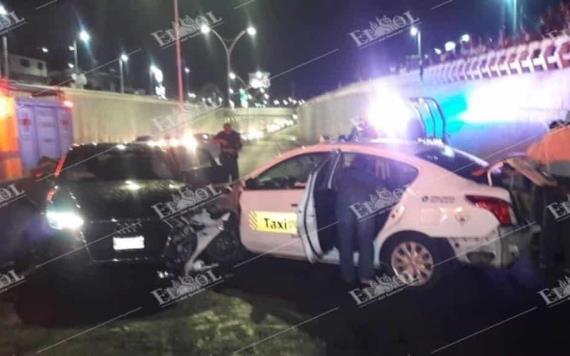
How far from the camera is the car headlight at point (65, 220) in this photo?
6.97m

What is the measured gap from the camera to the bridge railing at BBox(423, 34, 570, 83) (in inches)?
525

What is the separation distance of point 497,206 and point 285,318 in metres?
2.24

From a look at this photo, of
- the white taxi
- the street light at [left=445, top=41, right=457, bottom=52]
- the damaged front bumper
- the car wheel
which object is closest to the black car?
the car wheel

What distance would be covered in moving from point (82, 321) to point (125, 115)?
2611 cm

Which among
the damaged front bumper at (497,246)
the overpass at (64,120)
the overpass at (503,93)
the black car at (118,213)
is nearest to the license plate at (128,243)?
the black car at (118,213)

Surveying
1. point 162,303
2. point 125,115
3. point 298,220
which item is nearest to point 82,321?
point 162,303

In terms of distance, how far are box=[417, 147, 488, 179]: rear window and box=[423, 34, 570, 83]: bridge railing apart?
23.0 feet

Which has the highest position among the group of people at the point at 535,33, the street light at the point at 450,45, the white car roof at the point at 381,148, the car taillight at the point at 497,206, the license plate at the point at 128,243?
the street light at the point at 450,45

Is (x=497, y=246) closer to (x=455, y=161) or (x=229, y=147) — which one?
(x=455, y=161)

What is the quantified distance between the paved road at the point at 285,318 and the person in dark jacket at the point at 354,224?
1.03ft

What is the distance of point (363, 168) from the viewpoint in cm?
686

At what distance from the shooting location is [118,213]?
7109mm

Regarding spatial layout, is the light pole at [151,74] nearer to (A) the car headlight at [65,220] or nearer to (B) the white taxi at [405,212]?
(A) the car headlight at [65,220]

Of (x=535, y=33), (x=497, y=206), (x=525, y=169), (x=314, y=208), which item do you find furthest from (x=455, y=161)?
(x=535, y=33)
